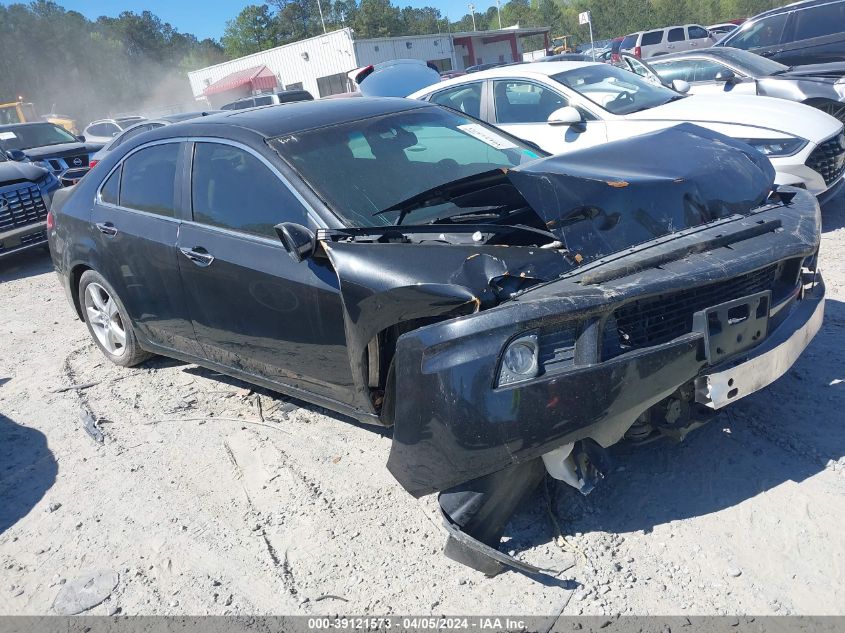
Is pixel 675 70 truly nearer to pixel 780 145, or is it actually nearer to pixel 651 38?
pixel 780 145

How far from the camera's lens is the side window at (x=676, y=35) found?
2380 centimetres

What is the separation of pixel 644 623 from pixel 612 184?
1.71 metres

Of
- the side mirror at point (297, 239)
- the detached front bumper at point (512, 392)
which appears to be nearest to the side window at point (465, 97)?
the side mirror at point (297, 239)

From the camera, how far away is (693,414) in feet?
9.48

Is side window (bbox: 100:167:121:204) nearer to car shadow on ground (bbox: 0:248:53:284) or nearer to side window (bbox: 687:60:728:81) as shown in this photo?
car shadow on ground (bbox: 0:248:53:284)

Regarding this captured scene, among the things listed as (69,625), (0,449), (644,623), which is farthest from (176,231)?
(644,623)

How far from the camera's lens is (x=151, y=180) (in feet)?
14.4

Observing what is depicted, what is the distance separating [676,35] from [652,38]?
924 millimetres

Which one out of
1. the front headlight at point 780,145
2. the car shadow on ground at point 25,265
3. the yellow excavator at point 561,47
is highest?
the front headlight at point 780,145

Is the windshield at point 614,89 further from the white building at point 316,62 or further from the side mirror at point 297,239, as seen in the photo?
the white building at point 316,62

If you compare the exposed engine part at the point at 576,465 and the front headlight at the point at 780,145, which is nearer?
the exposed engine part at the point at 576,465

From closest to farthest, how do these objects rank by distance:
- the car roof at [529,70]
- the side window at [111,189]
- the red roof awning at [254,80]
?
the side window at [111,189] < the car roof at [529,70] < the red roof awning at [254,80]

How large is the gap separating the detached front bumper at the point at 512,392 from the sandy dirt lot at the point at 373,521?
1.56ft

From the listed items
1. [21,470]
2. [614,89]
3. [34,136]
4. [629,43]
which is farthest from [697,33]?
[21,470]
